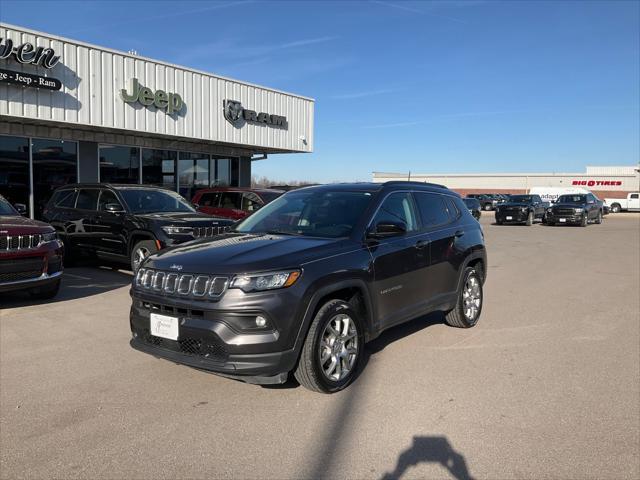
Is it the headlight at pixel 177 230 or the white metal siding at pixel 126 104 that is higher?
the white metal siding at pixel 126 104

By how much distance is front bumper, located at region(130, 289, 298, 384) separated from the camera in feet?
12.3

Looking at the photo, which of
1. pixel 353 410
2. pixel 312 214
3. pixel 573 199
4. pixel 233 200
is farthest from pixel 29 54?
pixel 573 199

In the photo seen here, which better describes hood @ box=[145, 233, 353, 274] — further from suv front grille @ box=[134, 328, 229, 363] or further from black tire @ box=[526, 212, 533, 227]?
black tire @ box=[526, 212, 533, 227]

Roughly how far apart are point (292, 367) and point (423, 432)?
102cm

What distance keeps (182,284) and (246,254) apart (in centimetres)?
53

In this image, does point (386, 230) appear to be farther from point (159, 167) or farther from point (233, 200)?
point (159, 167)

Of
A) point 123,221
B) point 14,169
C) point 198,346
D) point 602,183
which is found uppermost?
point 602,183

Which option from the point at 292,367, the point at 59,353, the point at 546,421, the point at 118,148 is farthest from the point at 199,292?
the point at 118,148

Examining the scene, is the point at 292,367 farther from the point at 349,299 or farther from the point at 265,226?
the point at 265,226

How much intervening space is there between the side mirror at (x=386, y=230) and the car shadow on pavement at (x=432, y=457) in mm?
1795

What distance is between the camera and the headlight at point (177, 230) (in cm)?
907

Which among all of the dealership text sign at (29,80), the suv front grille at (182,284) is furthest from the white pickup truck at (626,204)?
the suv front grille at (182,284)

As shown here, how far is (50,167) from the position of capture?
15.2m

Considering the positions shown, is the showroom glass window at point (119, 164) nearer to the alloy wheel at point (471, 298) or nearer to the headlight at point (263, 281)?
the alloy wheel at point (471, 298)
